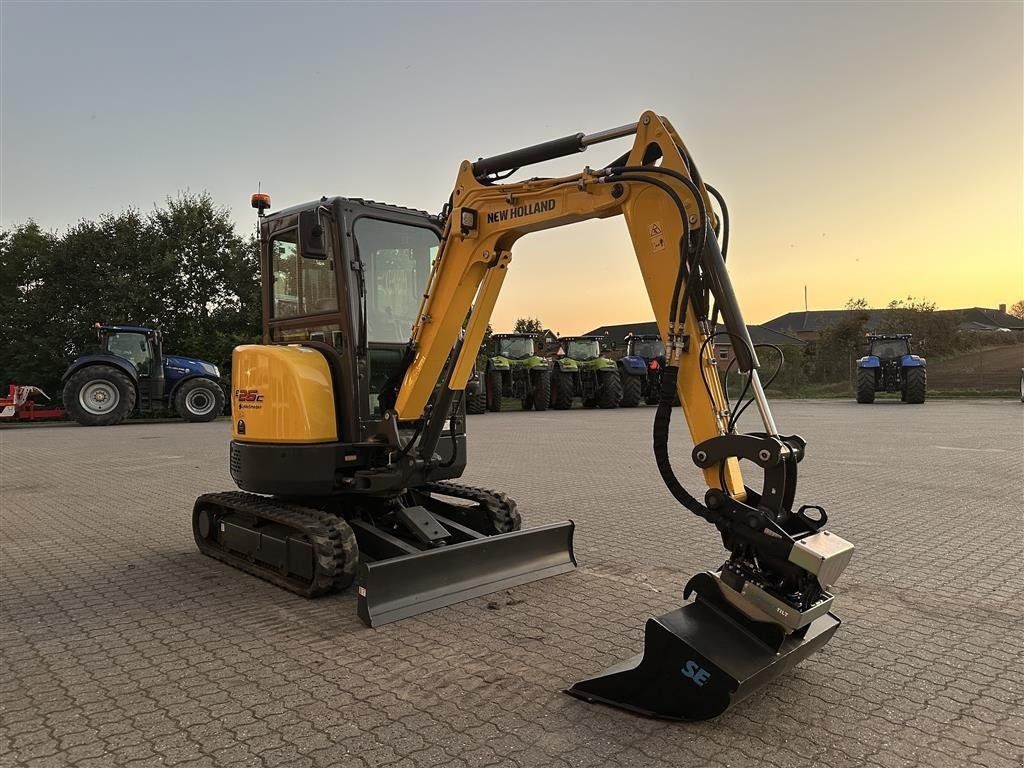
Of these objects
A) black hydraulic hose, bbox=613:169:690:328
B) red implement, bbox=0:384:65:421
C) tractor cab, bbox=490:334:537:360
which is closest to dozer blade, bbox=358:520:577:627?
black hydraulic hose, bbox=613:169:690:328

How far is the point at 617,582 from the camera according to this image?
5109 millimetres

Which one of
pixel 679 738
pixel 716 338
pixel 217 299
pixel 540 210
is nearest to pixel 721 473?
pixel 716 338

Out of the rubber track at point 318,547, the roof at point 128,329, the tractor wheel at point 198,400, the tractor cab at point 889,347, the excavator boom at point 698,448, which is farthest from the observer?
the tractor cab at point 889,347

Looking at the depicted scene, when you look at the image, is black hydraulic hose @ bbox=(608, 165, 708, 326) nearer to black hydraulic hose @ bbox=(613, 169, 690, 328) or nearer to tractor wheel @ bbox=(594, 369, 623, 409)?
black hydraulic hose @ bbox=(613, 169, 690, 328)

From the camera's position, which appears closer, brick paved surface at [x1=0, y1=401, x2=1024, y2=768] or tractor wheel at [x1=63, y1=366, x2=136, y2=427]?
brick paved surface at [x1=0, y1=401, x2=1024, y2=768]

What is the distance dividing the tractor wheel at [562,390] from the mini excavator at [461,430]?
19174 millimetres

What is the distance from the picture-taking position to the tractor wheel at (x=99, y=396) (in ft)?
66.2

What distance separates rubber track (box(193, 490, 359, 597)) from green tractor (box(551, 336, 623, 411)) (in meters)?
20.1

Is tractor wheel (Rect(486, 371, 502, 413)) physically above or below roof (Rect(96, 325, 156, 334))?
below

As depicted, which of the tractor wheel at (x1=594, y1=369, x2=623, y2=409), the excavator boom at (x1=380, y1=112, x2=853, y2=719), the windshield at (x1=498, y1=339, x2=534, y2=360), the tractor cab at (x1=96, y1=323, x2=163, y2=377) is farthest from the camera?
the windshield at (x1=498, y1=339, x2=534, y2=360)

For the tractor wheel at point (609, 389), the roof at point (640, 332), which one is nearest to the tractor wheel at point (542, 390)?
the tractor wheel at point (609, 389)

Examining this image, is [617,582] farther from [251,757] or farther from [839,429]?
[839,429]

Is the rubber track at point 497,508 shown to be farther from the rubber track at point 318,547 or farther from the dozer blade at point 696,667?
the dozer blade at point 696,667

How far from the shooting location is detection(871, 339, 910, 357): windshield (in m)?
25.8
